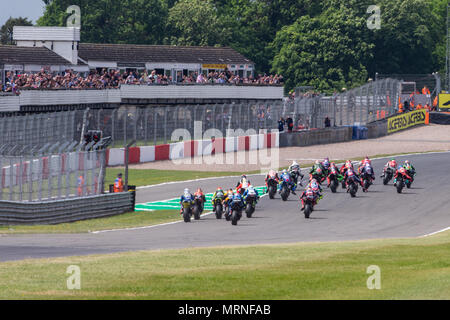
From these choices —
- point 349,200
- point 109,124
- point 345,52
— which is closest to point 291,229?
point 349,200

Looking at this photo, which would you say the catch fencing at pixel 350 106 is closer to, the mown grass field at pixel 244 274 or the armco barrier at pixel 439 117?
the armco barrier at pixel 439 117

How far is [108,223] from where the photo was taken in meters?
27.1

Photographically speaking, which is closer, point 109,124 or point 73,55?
point 109,124

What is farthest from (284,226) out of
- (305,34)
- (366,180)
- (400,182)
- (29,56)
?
(305,34)

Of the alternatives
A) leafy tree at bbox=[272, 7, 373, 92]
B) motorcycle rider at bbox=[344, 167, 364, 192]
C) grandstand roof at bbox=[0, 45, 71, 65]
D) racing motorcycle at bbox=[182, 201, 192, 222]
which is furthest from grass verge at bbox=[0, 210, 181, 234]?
leafy tree at bbox=[272, 7, 373, 92]

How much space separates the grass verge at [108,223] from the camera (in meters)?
24.5

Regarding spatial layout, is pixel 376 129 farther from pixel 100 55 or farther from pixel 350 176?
pixel 350 176

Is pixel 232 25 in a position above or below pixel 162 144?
above

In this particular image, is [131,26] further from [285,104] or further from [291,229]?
[291,229]

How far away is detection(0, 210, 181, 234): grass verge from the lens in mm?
24484

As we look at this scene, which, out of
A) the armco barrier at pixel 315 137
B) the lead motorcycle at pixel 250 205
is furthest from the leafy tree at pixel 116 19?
the lead motorcycle at pixel 250 205

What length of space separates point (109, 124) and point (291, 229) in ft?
58.2

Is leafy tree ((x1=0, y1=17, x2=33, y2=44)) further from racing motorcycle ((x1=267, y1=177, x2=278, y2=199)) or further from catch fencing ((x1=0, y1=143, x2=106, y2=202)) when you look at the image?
catch fencing ((x1=0, y1=143, x2=106, y2=202))
